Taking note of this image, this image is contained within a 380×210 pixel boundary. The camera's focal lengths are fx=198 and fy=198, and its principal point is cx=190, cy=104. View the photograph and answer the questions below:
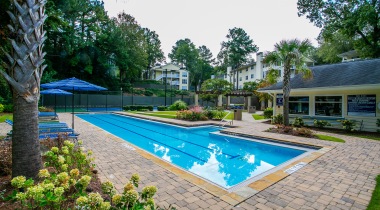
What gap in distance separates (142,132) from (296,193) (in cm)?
906

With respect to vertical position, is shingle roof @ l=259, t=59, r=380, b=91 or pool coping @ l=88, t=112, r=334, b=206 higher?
shingle roof @ l=259, t=59, r=380, b=91

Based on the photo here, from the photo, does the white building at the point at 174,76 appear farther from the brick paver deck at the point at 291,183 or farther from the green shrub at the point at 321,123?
the brick paver deck at the point at 291,183

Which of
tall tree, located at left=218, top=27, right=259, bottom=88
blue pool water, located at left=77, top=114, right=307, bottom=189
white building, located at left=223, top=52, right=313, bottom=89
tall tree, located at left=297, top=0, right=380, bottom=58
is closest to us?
blue pool water, located at left=77, top=114, right=307, bottom=189

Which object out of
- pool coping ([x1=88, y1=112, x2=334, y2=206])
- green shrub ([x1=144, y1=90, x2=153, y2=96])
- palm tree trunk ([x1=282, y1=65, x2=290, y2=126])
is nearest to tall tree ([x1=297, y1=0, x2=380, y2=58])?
palm tree trunk ([x1=282, y1=65, x2=290, y2=126])

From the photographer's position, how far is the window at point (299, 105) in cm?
1262

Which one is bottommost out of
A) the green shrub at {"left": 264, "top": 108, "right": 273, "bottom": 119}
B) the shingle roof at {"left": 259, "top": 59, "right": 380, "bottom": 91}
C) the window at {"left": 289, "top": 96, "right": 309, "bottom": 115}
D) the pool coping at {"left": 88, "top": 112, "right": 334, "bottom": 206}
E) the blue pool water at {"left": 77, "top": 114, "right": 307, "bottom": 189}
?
the blue pool water at {"left": 77, "top": 114, "right": 307, "bottom": 189}

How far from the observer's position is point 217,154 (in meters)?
7.14

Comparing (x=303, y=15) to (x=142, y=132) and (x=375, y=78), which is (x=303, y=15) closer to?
(x=375, y=78)

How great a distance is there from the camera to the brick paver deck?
9.87ft

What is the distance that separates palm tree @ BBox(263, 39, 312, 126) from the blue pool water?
3451mm

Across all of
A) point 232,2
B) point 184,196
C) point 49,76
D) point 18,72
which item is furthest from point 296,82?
point 49,76

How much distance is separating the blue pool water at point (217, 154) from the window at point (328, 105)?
6.37 m

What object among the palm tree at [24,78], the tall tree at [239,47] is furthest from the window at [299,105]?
the tall tree at [239,47]

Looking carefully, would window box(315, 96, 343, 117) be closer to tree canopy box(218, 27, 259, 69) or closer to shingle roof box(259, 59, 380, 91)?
shingle roof box(259, 59, 380, 91)
